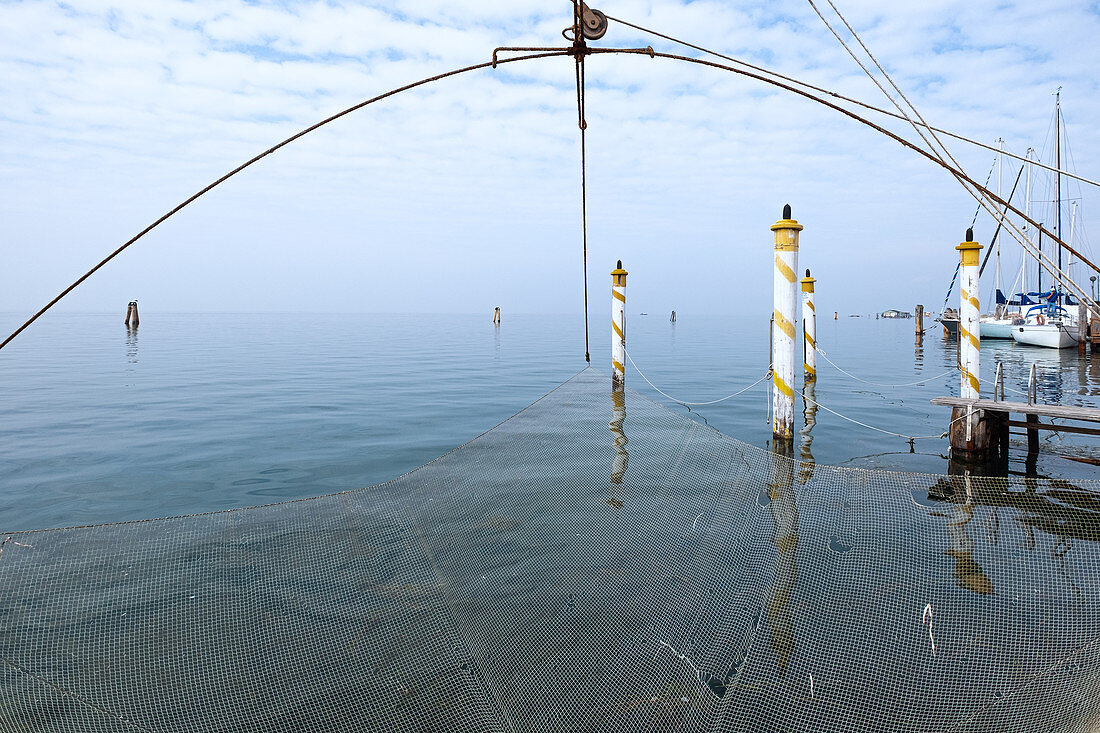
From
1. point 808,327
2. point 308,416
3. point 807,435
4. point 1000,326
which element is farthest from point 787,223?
point 1000,326

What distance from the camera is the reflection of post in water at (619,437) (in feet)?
24.0

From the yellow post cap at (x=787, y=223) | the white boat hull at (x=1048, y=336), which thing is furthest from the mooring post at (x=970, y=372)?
the white boat hull at (x=1048, y=336)

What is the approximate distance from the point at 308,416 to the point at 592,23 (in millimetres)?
10303

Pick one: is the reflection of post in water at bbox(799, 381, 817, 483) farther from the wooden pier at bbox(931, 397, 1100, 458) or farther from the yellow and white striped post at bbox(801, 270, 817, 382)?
the wooden pier at bbox(931, 397, 1100, 458)

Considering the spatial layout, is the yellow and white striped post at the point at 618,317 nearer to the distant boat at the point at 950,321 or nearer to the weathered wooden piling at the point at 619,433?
the weathered wooden piling at the point at 619,433

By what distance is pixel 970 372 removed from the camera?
355 inches

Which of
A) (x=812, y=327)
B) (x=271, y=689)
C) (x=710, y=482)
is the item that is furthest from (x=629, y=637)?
(x=812, y=327)

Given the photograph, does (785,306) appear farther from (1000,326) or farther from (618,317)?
(1000,326)

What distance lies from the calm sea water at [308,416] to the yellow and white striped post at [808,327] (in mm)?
667

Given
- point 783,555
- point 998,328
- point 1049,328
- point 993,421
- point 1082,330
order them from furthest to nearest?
point 998,328 < point 1049,328 < point 1082,330 < point 993,421 < point 783,555

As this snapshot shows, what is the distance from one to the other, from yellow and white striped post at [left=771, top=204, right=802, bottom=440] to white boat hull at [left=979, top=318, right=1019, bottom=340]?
32.9 m

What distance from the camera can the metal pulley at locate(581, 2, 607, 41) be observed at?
4.39 m

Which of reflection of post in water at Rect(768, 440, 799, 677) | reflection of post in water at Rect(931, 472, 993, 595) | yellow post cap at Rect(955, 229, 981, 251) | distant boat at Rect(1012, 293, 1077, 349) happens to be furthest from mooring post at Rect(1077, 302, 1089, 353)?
reflection of post in water at Rect(931, 472, 993, 595)

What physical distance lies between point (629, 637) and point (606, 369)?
19.6m
